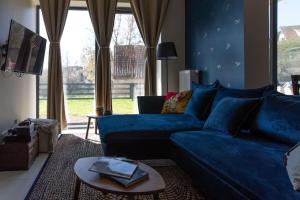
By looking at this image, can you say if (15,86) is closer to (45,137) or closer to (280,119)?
(45,137)

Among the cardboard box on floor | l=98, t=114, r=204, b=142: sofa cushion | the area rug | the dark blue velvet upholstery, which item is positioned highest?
the dark blue velvet upholstery

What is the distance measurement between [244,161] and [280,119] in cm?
65

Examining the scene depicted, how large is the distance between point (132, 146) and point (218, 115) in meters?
0.89

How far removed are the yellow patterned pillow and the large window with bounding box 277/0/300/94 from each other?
1.15 meters

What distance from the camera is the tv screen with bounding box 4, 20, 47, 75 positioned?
11.0 ft

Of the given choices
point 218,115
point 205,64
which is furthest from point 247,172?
point 205,64

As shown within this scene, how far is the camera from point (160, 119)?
11.1ft

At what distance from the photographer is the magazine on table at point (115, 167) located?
166 centimetres

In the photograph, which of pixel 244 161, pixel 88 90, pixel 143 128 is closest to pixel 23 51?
pixel 88 90

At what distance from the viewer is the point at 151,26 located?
521cm

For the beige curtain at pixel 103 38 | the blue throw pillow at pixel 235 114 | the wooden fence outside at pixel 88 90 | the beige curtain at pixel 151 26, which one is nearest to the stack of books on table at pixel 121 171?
the blue throw pillow at pixel 235 114

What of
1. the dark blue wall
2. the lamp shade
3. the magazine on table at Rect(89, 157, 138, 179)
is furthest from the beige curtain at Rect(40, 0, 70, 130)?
the magazine on table at Rect(89, 157, 138, 179)

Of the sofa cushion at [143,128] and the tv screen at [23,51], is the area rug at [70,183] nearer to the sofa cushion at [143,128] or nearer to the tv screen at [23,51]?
the sofa cushion at [143,128]

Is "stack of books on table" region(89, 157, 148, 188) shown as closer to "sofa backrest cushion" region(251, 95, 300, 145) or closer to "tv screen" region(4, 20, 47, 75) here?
"sofa backrest cushion" region(251, 95, 300, 145)
